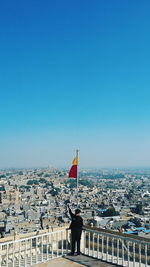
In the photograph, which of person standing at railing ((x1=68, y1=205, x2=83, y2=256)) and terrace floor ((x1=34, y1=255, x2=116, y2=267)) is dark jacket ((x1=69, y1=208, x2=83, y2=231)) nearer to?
person standing at railing ((x1=68, y1=205, x2=83, y2=256))

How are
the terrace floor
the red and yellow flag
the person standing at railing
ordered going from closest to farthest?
the terrace floor
the person standing at railing
the red and yellow flag

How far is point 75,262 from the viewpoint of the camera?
6320 mm

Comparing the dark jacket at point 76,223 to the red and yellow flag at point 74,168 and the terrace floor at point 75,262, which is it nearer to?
the terrace floor at point 75,262

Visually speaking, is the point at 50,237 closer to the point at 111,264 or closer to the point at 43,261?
the point at 43,261

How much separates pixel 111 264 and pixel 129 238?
795 mm

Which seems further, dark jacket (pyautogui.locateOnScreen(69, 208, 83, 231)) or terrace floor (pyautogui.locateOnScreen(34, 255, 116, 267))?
dark jacket (pyautogui.locateOnScreen(69, 208, 83, 231))

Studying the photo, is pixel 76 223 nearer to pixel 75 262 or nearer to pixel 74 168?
pixel 75 262

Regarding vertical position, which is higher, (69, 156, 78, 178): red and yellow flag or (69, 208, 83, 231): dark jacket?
(69, 156, 78, 178): red and yellow flag

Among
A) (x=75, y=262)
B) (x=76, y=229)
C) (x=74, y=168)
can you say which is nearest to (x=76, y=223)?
(x=76, y=229)

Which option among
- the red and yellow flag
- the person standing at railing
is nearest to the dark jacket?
the person standing at railing

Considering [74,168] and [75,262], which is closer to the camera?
[75,262]

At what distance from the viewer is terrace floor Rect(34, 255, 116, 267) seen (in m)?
6.14

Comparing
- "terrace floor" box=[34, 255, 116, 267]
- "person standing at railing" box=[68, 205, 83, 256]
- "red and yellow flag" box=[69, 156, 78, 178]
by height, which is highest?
"red and yellow flag" box=[69, 156, 78, 178]

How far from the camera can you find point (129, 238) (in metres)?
5.93
